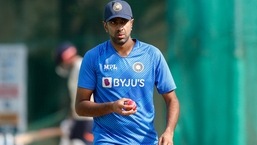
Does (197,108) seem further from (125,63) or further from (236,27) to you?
(125,63)

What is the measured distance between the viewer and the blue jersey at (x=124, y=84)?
282 inches

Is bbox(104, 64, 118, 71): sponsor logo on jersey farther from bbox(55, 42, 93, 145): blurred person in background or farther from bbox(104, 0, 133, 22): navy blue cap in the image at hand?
bbox(55, 42, 93, 145): blurred person in background

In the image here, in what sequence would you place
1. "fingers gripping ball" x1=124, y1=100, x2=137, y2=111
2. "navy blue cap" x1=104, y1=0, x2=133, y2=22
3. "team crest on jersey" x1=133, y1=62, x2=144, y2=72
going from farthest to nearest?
1. "team crest on jersey" x1=133, y1=62, x2=144, y2=72
2. "navy blue cap" x1=104, y1=0, x2=133, y2=22
3. "fingers gripping ball" x1=124, y1=100, x2=137, y2=111

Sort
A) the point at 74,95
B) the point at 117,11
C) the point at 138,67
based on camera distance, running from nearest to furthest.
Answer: the point at 117,11
the point at 138,67
the point at 74,95

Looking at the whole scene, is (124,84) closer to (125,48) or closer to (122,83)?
(122,83)

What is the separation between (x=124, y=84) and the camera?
714 centimetres

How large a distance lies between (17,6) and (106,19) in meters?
7.58

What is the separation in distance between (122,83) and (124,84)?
0.05 ft

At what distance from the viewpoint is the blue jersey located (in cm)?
715

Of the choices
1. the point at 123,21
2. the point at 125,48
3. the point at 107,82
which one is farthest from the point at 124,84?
the point at 123,21

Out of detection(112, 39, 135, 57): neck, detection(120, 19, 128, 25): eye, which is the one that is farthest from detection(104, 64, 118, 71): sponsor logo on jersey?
detection(120, 19, 128, 25): eye

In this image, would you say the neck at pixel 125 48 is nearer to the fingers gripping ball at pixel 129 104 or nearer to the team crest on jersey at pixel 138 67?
the team crest on jersey at pixel 138 67

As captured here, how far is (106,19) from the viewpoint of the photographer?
714 centimetres

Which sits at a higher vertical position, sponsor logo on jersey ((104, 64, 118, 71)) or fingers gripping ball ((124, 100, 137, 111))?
sponsor logo on jersey ((104, 64, 118, 71))
